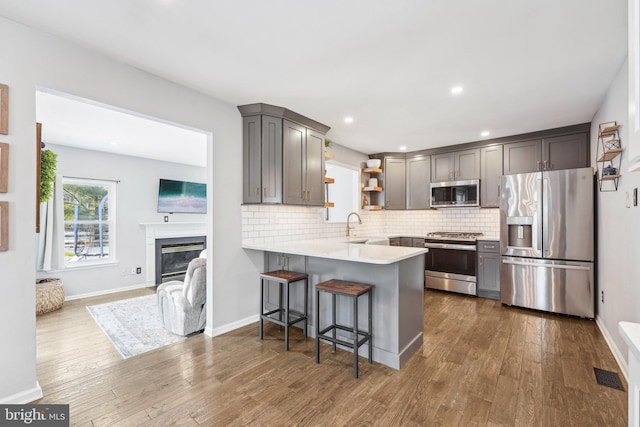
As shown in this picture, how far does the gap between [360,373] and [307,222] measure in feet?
7.69

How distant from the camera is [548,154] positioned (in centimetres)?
433

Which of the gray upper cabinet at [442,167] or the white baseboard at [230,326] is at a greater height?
the gray upper cabinet at [442,167]

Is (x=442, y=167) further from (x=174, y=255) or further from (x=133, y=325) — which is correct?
(x=174, y=255)

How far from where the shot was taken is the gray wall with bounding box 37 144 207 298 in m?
4.81

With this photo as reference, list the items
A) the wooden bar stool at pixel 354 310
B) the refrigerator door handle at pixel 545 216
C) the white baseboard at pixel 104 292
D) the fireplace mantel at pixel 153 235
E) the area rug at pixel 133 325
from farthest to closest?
the fireplace mantel at pixel 153 235 < the white baseboard at pixel 104 292 < the refrigerator door handle at pixel 545 216 < the area rug at pixel 133 325 < the wooden bar stool at pixel 354 310

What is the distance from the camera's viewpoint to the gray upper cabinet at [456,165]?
4973 mm

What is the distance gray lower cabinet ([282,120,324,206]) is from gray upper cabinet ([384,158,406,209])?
209 centimetres

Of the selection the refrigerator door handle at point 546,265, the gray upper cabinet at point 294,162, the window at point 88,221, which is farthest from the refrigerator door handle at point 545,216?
the window at point 88,221

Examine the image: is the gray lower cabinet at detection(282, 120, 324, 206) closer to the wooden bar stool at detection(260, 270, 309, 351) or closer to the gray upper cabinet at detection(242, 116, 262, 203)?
the gray upper cabinet at detection(242, 116, 262, 203)

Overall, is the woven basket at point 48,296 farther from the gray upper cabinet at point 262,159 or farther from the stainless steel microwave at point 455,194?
the stainless steel microwave at point 455,194

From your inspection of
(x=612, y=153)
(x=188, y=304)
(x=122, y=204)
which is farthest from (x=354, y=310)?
(x=122, y=204)

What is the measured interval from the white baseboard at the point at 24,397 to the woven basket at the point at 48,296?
8.23 feet

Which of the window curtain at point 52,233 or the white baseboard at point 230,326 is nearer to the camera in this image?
the white baseboard at point 230,326

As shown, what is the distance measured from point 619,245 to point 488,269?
77.9 inches
